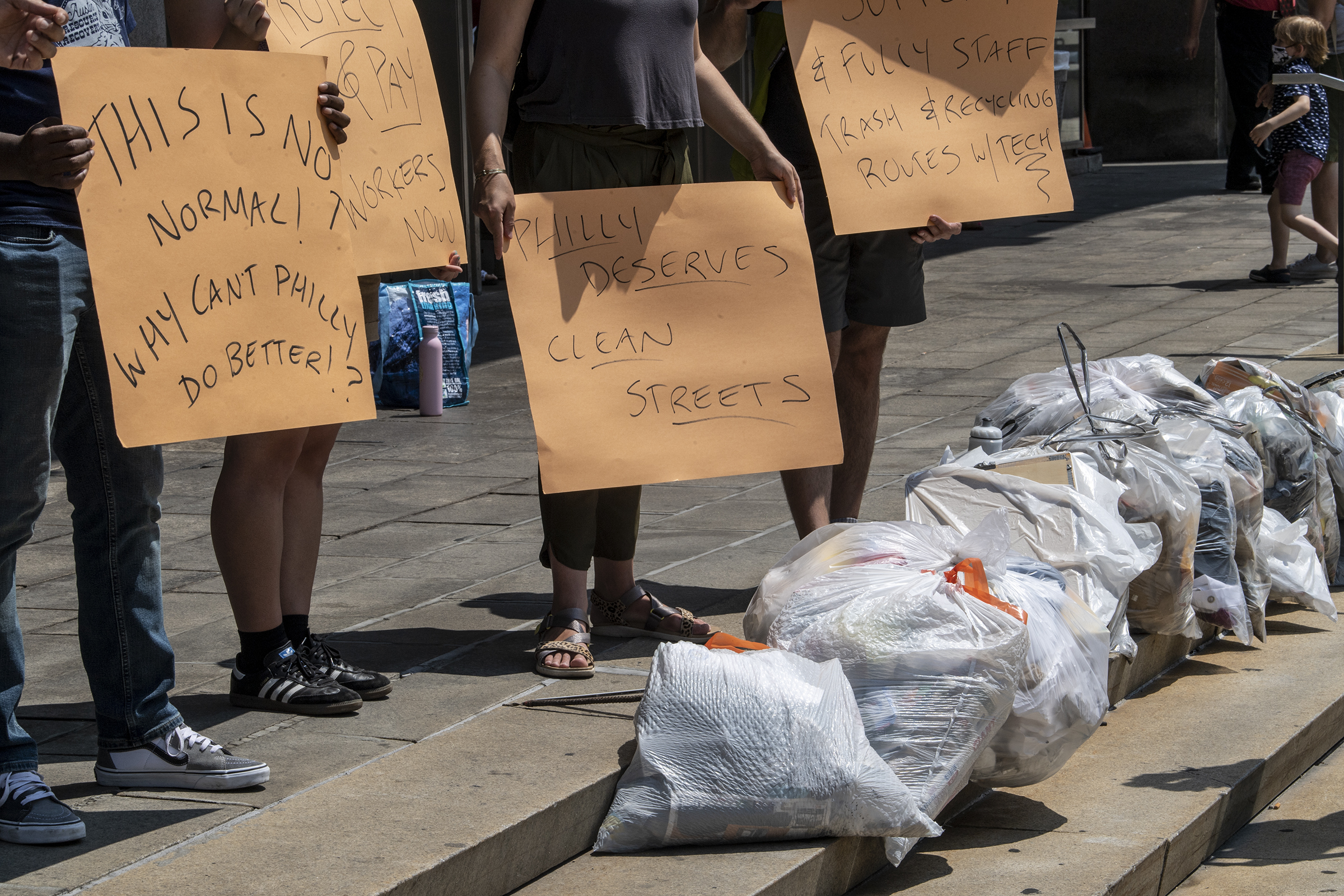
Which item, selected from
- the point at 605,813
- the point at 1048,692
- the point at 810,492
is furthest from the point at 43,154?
the point at 810,492

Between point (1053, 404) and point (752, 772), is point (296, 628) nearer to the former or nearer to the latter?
point (752, 772)

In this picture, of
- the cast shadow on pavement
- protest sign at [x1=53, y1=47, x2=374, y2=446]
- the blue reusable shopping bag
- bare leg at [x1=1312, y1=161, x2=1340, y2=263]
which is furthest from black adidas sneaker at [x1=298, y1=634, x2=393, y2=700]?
bare leg at [x1=1312, y1=161, x2=1340, y2=263]

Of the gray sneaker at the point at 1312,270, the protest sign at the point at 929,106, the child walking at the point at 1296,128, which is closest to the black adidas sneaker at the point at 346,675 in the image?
the protest sign at the point at 929,106

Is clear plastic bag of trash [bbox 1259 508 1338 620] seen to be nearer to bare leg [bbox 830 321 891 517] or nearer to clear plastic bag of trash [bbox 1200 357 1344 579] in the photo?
clear plastic bag of trash [bbox 1200 357 1344 579]

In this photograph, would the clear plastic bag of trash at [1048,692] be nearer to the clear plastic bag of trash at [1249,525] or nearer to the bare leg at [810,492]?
the bare leg at [810,492]

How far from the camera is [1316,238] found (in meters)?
10.6

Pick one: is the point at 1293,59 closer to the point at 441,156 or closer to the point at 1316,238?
the point at 1316,238

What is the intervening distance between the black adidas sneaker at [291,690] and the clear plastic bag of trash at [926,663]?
2.93 ft

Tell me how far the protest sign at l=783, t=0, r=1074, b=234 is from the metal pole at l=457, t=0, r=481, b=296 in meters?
5.92

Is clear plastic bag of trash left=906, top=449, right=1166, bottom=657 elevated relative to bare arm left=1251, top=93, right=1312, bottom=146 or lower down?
lower down

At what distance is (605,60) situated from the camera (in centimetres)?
364

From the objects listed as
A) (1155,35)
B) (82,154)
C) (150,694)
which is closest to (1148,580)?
(150,694)

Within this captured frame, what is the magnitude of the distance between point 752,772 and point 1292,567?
2.29 metres

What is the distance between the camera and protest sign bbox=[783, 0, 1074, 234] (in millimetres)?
4191
